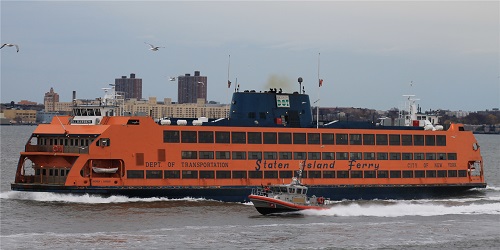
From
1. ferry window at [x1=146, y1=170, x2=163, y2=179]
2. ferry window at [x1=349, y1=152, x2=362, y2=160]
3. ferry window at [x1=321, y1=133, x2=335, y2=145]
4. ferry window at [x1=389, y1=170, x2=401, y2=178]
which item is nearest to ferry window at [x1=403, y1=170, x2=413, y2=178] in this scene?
ferry window at [x1=389, y1=170, x2=401, y2=178]

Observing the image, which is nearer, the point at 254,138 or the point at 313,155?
the point at 254,138

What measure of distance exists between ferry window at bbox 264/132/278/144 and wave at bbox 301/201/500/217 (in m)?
5.76

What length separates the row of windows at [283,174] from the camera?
5428 centimetres

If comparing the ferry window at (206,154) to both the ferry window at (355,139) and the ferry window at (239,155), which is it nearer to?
the ferry window at (239,155)

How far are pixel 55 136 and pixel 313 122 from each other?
17.1 m

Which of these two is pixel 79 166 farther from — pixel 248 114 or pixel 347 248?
pixel 347 248

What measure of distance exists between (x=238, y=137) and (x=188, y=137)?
3.28 meters

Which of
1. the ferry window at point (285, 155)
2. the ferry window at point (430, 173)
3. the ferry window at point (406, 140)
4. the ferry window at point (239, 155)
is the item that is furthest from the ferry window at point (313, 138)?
the ferry window at point (430, 173)

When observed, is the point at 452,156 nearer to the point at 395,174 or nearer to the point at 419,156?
the point at 419,156

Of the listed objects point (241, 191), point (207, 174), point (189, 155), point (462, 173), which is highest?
point (189, 155)

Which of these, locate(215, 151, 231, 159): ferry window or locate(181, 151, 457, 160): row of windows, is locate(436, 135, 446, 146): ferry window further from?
locate(215, 151, 231, 159): ferry window

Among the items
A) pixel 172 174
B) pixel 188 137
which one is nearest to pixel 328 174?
pixel 188 137

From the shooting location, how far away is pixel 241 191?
5588cm

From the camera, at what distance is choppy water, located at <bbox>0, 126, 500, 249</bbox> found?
41500mm
